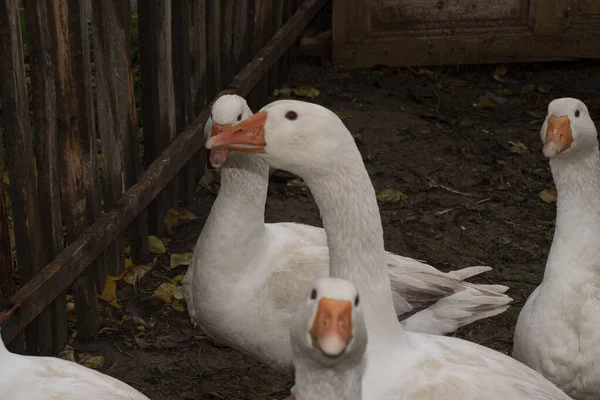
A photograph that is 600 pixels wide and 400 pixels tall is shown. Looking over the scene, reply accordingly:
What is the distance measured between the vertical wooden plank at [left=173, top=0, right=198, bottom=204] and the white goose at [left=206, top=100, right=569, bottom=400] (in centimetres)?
266

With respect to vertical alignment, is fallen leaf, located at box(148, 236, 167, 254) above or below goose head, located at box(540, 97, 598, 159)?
below

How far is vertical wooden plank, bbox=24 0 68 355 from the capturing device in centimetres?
452

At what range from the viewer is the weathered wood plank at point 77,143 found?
4758 mm

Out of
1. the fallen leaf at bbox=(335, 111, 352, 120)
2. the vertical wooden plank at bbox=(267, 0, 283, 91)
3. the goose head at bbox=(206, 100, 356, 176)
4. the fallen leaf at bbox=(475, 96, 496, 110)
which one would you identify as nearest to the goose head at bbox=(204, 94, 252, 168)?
the goose head at bbox=(206, 100, 356, 176)

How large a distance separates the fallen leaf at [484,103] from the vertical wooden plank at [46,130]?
176 inches

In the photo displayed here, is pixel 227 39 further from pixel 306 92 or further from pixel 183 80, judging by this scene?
pixel 306 92

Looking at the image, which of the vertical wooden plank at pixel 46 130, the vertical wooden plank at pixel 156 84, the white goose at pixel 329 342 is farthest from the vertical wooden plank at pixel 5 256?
the white goose at pixel 329 342

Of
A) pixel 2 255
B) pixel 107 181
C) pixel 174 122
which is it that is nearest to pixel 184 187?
pixel 174 122

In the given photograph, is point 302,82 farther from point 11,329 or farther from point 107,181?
point 11,329

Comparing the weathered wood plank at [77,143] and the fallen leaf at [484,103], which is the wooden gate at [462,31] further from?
the weathered wood plank at [77,143]

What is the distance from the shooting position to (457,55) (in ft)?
28.9

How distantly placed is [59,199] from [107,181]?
1.83ft

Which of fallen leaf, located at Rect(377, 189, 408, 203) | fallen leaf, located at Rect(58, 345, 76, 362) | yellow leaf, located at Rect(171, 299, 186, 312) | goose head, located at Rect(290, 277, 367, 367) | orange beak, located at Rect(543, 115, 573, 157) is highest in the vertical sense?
orange beak, located at Rect(543, 115, 573, 157)

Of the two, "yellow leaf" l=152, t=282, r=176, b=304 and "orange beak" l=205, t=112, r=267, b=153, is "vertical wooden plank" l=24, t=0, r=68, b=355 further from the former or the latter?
"orange beak" l=205, t=112, r=267, b=153
